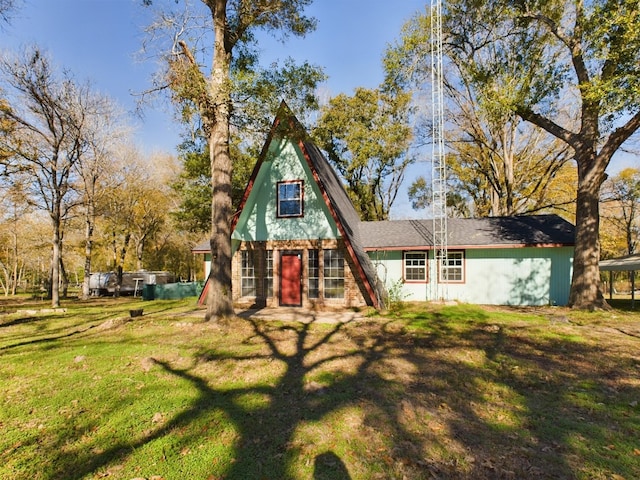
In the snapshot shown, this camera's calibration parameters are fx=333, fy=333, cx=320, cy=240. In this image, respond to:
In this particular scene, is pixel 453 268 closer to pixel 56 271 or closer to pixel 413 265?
pixel 413 265

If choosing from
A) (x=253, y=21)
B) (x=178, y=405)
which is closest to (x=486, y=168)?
(x=253, y=21)

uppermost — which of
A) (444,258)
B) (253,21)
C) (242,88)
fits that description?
(253,21)

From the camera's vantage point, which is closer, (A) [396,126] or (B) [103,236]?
(A) [396,126]

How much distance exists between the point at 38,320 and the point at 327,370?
1255 centimetres

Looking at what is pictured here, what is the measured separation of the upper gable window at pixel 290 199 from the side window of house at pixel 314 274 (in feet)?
6.29

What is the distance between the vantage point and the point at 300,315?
42.1ft

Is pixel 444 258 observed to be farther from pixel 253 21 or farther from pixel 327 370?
pixel 253 21

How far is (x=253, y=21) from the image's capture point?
1205 cm

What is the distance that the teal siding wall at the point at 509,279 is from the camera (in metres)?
15.1

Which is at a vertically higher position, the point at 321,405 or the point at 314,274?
the point at 314,274

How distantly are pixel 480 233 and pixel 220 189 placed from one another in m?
12.8

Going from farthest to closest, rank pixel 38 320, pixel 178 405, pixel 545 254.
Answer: pixel 545 254, pixel 38 320, pixel 178 405

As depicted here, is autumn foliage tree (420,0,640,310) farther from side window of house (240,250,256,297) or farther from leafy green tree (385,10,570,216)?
side window of house (240,250,256,297)

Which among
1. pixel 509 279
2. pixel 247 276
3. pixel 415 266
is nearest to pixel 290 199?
pixel 247 276
